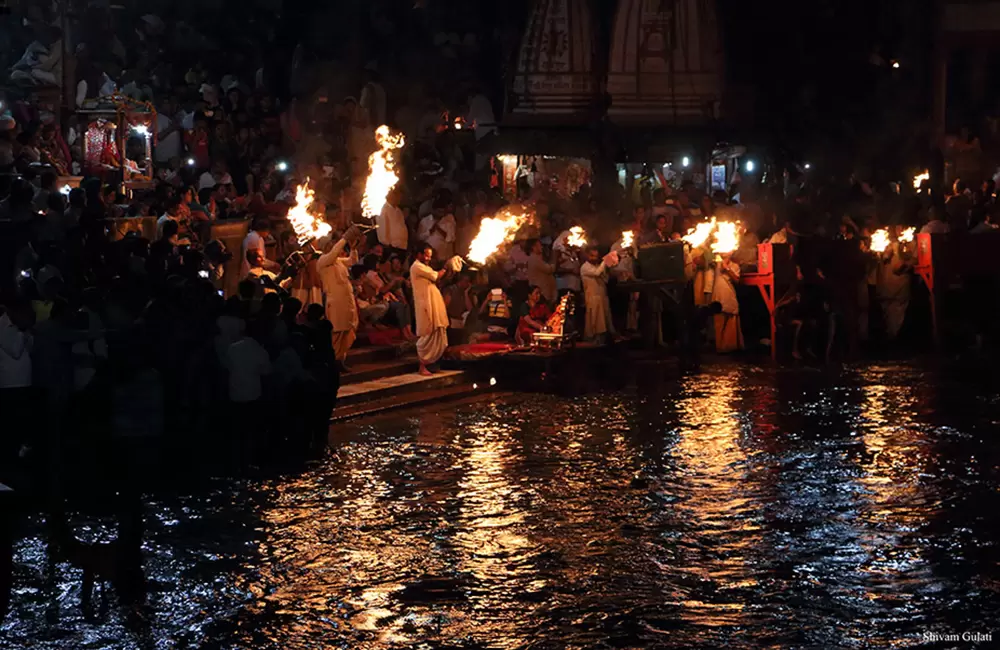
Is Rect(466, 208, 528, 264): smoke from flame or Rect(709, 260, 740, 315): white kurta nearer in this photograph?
Rect(466, 208, 528, 264): smoke from flame

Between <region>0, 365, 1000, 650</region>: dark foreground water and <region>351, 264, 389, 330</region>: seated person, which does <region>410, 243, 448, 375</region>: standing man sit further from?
<region>0, 365, 1000, 650</region>: dark foreground water

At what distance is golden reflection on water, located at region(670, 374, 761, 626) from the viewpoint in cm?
1077

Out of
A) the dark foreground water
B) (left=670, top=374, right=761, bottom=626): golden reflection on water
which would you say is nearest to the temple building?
(left=670, top=374, right=761, bottom=626): golden reflection on water

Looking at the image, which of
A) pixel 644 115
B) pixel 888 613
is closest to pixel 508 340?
pixel 644 115

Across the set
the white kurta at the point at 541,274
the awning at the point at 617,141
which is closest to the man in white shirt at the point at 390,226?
the white kurta at the point at 541,274

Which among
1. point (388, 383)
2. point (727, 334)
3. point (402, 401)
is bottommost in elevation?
point (402, 401)

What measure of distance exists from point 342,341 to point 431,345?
4.12 ft

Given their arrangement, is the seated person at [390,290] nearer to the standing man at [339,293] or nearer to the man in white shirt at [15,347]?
the standing man at [339,293]

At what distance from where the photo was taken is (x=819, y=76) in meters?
34.3

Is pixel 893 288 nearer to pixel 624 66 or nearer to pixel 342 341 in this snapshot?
pixel 624 66

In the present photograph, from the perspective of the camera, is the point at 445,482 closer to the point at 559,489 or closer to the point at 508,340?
the point at 559,489

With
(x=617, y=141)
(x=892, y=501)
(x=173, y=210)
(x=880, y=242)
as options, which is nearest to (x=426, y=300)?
(x=173, y=210)

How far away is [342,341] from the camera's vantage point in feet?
65.0

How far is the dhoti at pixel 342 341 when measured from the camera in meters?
19.8
